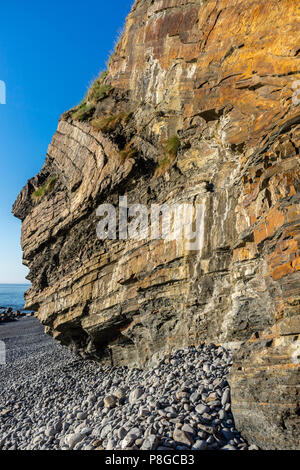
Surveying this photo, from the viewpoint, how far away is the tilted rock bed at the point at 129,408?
5129 millimetres

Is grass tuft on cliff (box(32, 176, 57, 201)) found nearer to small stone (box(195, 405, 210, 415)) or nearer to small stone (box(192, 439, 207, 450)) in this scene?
small stone (box(195, 405, 210, 415))

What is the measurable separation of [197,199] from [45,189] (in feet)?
36.6

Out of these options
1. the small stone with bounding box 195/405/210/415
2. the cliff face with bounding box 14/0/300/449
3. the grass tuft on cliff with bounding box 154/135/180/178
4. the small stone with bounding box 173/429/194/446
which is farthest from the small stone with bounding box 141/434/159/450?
the grass tuft on cliff with bounding box 154/135/180/178

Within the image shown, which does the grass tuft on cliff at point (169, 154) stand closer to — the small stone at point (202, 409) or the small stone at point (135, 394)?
the small stone at point (135, 394)

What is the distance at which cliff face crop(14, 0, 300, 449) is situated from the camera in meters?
5.46

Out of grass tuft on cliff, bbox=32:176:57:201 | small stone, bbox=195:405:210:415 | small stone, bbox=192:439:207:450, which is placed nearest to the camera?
small stone, bbox=192:439:207:450

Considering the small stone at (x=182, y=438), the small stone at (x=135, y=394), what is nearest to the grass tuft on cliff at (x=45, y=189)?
the small stone at (x=135, y=394)

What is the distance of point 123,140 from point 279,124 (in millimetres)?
7539

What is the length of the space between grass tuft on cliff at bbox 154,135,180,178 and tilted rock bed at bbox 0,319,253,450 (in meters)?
6.60

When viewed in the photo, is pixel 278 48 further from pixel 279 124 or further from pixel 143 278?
pixel 143 278

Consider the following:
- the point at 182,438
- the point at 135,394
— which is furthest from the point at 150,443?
the point at 135,394

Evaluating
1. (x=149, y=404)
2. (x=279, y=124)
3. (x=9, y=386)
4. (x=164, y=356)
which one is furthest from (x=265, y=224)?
(x=9, y=386)

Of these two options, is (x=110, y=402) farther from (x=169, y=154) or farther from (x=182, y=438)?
(x=169, y=154)

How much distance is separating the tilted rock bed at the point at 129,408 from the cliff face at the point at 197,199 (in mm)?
639
